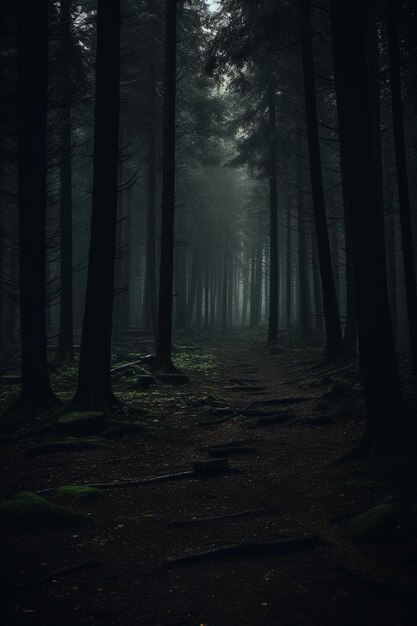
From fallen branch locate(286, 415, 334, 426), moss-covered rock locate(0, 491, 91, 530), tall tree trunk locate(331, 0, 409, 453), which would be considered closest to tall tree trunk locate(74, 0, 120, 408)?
fallen branch locate(286, 415, 334, 426)

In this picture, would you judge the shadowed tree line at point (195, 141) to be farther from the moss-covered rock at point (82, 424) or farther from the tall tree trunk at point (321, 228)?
the moss-covered rock at point (82, 424)

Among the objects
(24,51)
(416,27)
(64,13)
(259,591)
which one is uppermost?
(64,13)

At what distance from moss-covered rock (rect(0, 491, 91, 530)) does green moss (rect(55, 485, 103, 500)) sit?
612mm

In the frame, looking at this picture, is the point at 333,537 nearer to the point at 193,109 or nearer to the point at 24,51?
the point at 24,51

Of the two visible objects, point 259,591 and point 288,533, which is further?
point 288,533

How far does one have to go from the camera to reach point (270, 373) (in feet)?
51.7

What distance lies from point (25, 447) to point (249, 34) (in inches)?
450

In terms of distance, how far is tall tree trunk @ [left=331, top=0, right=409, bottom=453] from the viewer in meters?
6.18

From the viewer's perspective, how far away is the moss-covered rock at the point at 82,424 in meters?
7.95

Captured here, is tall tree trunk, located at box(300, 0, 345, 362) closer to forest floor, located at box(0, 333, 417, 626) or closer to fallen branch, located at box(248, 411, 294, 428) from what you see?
forest floor, located at box(0, 333, 417, 626)

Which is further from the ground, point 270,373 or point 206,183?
point 206,183

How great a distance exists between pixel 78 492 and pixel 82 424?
105 inches

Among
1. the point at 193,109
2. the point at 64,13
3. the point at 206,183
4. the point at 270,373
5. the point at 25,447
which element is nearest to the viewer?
the point at 25,447

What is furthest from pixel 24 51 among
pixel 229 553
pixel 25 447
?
pixel 229 553
